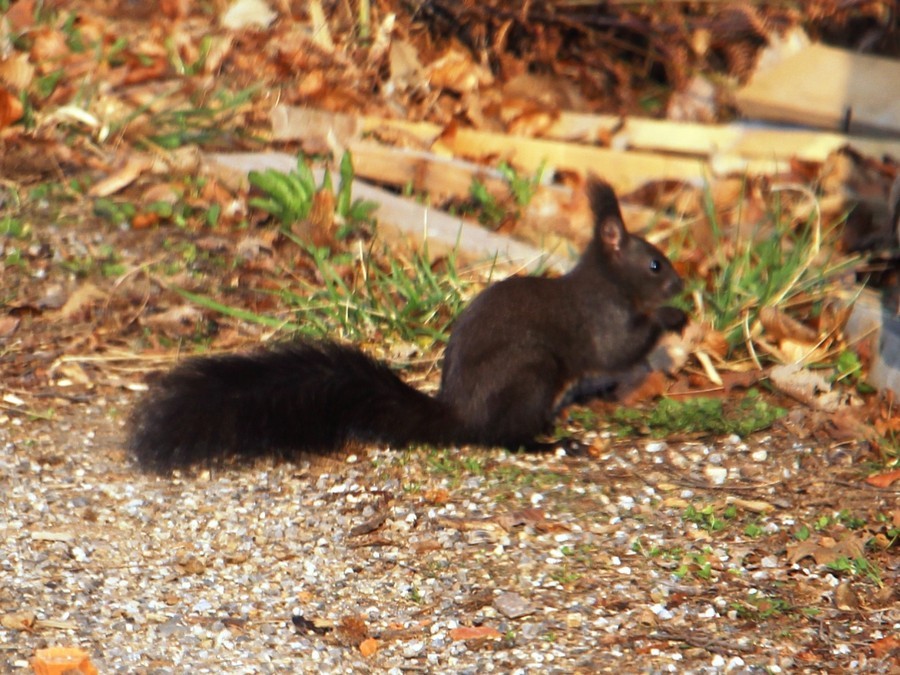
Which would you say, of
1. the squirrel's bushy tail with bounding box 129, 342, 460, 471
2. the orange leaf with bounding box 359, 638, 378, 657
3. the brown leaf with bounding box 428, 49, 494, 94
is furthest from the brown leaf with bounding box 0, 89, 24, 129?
the orange leaf with bounding box 359, 638, 378, 657

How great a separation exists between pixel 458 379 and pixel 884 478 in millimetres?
1263

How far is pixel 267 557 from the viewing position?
336 cm

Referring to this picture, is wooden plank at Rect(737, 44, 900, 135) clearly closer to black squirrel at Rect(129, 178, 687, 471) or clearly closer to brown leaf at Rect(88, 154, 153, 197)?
black squirrel at Rect(129, 178, 687, 471)

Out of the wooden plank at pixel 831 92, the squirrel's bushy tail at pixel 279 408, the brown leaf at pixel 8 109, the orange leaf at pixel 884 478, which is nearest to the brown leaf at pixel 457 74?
the wooden plank at pixel 831 92

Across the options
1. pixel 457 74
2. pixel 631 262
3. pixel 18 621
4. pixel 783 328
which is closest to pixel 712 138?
pixel 457 74

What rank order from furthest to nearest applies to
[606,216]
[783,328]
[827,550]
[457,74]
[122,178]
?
[457,74] < [122,178] < [783,328] < [606,216] < [827,550]

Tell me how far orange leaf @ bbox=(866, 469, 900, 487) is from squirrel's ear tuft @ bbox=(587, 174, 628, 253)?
1.17 meters

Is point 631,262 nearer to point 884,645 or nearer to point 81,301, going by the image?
point 884,645

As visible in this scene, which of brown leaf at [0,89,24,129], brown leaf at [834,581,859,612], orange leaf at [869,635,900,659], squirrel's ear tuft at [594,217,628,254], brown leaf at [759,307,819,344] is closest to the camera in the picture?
orange leaf at [869,635,900,659]

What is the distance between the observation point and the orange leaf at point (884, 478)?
3.68 metres

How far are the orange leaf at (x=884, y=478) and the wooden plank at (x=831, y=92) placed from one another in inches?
108

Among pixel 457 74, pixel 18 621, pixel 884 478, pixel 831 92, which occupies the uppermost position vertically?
pixel 831 92

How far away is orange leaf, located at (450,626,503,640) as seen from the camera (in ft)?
9.66

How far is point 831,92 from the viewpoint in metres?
6.22
